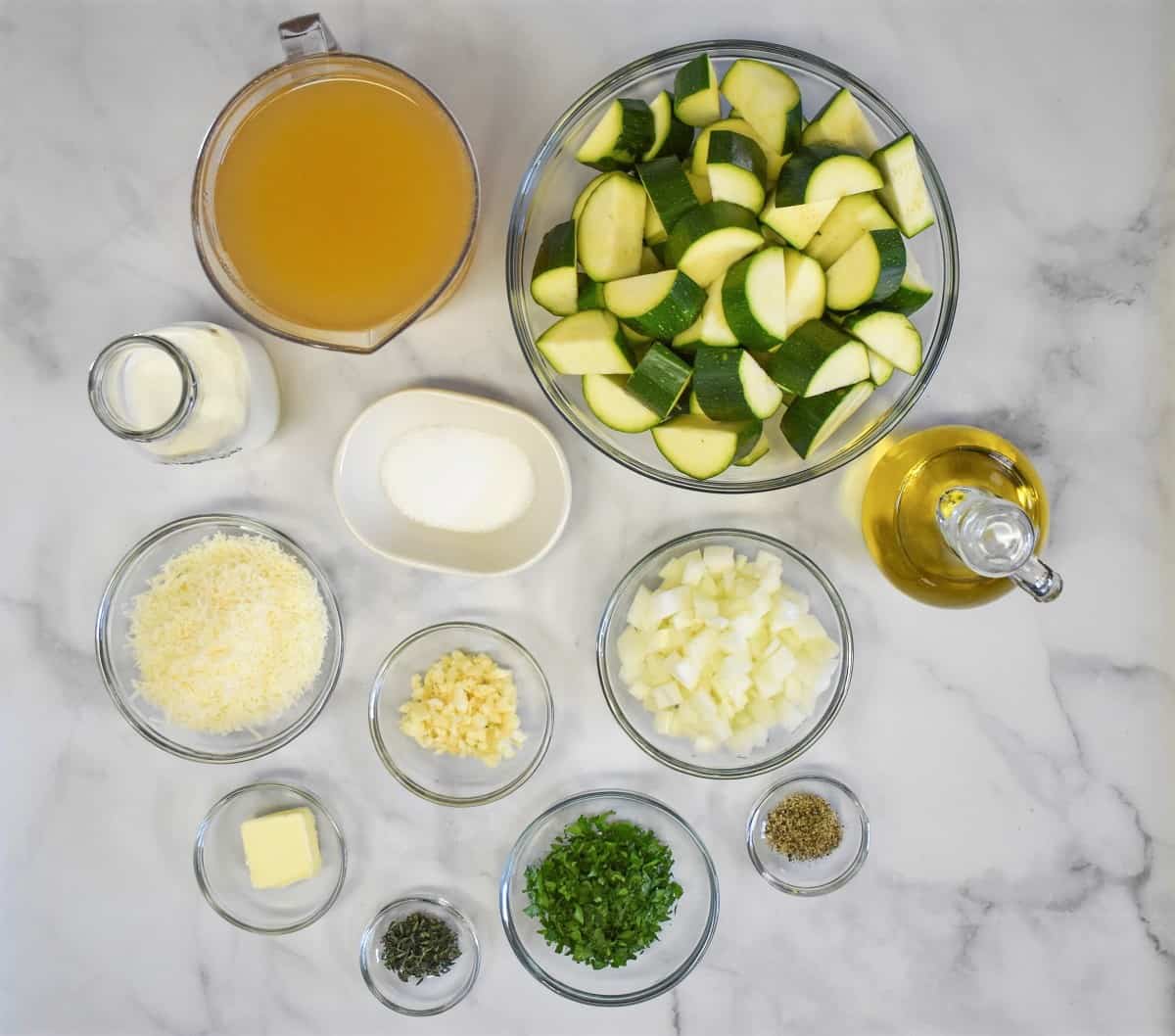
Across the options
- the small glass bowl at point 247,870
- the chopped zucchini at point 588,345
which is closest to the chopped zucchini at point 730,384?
the chopped zucchini at point 588,345

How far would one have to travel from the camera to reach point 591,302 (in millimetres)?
1452

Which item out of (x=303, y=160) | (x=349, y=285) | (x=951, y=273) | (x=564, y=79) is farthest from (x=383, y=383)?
(x=951, y=273)

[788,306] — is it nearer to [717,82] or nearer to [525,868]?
[717,82]

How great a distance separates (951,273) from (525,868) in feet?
4.50

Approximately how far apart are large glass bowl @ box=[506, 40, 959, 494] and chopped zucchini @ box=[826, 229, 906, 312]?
0.23m

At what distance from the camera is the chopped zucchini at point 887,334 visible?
54.7 inches

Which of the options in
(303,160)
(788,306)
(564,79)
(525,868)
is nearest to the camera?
(788,306)

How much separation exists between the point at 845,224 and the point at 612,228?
35 centimetres

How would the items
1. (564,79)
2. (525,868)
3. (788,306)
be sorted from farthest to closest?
(525,868) → (564,79) → (788,306)

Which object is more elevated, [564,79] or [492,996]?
[564,79]

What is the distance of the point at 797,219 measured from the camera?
134 centimetres

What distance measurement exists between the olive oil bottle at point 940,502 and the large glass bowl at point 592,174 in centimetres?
14

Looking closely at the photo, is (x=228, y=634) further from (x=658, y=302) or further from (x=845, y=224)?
(x=845, y=224)

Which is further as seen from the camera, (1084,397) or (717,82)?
(1084,397)
